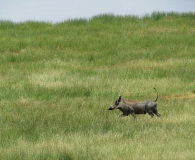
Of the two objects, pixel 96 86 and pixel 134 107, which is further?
pixel 96 86

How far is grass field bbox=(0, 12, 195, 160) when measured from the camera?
36.3 feet

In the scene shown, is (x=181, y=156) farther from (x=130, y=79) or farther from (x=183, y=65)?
(x=183, y=65)

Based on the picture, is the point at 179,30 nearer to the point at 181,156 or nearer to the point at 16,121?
the point at 16,121

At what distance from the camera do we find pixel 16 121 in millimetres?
13328

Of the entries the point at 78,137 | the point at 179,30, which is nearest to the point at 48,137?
the point at 78,137

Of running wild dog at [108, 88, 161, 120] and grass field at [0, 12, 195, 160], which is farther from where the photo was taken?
running wild dog at [108, 88, 161, 120]

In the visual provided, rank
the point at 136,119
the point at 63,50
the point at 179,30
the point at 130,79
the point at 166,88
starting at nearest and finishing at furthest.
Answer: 1. the point at 136,119
2. the point at 166,88
3. the point at 130,79
4. the point at 63,50
5. the point at 179,30

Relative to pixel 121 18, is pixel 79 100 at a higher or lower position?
lower

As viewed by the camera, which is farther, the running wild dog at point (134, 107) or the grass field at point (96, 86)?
the running wild dog at point (134, 107)

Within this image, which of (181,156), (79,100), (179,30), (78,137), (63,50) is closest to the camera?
(181,156)

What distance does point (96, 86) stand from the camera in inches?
717

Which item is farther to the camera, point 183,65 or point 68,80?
point 183,65

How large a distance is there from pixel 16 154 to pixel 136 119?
3.28 m

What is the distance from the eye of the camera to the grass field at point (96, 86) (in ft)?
36.3
